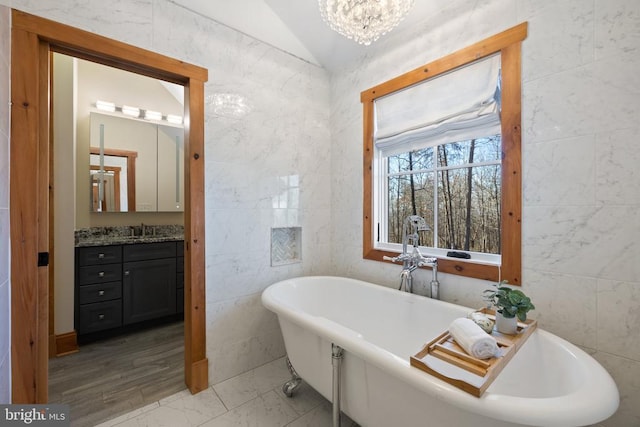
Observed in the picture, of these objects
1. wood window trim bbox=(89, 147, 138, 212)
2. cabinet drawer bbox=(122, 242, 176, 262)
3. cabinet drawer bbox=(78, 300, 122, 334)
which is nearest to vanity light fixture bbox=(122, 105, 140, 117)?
wood window trim bbox=(89, 147, 138, 212)

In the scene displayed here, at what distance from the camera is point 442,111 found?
1749 millimetres

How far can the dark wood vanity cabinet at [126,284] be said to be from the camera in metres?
2.33

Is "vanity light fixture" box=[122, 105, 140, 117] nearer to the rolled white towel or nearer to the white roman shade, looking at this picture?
the white roman shade

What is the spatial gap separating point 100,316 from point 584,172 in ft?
11.7

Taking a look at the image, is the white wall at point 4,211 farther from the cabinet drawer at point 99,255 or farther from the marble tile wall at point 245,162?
the cabinet drawer at point 99,255

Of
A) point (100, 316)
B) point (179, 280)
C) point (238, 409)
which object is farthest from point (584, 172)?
point (100, 316)

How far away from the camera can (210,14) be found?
1.80 meters

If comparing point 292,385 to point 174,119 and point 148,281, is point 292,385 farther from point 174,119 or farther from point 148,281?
point 174,119

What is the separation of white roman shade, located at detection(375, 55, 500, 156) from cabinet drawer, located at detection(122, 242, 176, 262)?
7.59 ft

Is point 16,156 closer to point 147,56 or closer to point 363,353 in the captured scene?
point 147,56

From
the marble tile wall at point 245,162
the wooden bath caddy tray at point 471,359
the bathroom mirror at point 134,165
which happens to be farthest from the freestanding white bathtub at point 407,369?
the bathroom mirror at point 134,165

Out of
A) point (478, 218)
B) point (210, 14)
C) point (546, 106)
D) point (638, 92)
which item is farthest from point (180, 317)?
point (638, 92)

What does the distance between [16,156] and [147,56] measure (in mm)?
845

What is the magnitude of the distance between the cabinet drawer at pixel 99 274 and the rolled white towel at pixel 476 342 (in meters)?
2.82
